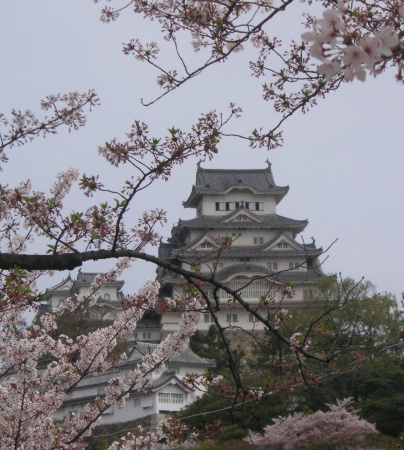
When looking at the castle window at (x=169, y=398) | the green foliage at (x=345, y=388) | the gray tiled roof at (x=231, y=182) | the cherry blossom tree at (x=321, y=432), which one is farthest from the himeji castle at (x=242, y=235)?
the cherry blossom tree at (x=321, y=432)

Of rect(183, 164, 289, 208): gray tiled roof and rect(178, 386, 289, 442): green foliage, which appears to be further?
rect(183, 164, 289, 208): gray tiled roof

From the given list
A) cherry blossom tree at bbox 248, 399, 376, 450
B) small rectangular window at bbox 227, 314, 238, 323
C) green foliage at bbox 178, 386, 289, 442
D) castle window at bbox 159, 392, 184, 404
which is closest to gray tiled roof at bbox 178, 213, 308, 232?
small rectangular window at bbox 227, 314, 238, 323

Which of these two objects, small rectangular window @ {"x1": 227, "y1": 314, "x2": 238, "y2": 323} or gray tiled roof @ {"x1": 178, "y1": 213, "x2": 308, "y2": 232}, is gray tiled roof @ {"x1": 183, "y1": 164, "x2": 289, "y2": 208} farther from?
small rectangular window @ {"x1": 227, "y1": 314, "x2": 238, "y2": 323}

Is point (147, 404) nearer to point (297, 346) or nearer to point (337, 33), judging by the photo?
point (297, 346)

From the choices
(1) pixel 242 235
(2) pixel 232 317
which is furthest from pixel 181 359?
(1) pixel 242 235

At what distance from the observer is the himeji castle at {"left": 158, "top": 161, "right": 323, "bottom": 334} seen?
40875mm

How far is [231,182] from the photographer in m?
46.2

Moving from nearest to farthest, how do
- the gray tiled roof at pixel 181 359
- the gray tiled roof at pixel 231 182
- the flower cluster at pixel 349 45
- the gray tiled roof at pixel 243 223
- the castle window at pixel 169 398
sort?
1. the flower cluster at pixel 349 45
2. the castle window at pixel 169 398
3. the gray tiled roof at pixel 181 359
4. the gray tiled roof at pixel 243 223
5. the gray tiled roof at pixel 231 182

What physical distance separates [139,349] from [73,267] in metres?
25.4

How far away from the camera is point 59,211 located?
13.2ft

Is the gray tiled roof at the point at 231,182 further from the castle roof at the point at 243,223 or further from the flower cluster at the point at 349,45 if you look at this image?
the flower cluster at the point at 349,45

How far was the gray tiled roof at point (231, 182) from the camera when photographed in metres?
45.0

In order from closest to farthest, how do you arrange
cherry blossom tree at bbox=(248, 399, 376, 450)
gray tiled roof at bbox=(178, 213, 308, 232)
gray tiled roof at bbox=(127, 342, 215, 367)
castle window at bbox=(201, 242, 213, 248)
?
1. cherry blossom tree at bbox=(248, 399, 376, 450)
2. gray tiled roof at bbox=(127, 342, 215, 367)
3. castle window at bbox=(201, 242, 213, 248)
4. gray tiled roof at bbox=(178, 213, 308, 232)

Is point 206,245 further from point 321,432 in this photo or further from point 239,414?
point 321,432
